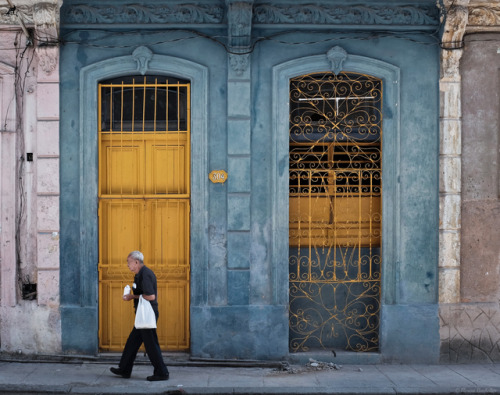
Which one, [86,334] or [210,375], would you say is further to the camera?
[86,334]

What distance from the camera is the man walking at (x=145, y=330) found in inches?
316

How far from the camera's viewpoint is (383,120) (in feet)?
30.4

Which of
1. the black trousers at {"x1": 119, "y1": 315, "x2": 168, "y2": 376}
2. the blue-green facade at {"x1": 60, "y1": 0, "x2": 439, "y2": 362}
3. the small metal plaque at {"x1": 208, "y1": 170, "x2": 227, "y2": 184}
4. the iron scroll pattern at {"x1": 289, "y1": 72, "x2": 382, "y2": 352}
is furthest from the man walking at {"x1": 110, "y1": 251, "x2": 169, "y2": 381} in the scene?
the iron scroll pattern at {"x1": 289, "y1": 72, "x2": 382, "y2": 352}

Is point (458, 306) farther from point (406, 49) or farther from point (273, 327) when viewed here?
point (406, 49)

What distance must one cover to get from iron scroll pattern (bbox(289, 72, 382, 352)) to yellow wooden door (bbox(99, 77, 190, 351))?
1.42m

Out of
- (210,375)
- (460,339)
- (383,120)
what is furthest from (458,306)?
(210,375)

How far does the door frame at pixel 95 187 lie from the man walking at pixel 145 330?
1146 millimetres

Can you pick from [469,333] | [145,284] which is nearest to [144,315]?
[145,284]

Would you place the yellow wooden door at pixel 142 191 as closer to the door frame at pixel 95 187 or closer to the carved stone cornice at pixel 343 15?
the door frame at pixel 95 187

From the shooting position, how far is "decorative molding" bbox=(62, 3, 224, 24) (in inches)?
360

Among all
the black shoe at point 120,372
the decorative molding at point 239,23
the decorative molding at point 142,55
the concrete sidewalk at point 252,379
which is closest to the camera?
the concrete sidewalk at point 252,379

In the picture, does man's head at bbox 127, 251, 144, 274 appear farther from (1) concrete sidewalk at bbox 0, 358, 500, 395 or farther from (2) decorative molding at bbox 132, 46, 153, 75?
(2) decorative molding at bbox 132, 46, 153, 75

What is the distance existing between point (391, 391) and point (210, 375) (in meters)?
2.09


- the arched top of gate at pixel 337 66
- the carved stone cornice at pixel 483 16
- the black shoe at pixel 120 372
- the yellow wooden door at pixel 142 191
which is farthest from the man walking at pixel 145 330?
the carved stone cornice at pixel 483 16
